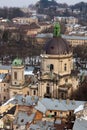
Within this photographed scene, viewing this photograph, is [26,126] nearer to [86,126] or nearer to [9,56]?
[86,126]

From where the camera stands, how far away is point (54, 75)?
5688 cm

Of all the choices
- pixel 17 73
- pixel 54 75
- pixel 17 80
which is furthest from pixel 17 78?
pixel 54 75

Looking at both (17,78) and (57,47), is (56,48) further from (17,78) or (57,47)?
(17,78)

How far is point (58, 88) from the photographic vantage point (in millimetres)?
56656

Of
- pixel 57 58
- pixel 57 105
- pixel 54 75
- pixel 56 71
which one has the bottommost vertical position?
pixel 57 105

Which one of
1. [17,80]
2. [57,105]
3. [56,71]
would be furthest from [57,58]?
[57,105]

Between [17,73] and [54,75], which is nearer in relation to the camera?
[54,75]

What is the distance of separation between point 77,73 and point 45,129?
696 inches

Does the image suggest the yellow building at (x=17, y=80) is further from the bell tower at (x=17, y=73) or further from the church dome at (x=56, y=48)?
the church dome at (x=56, y=48)

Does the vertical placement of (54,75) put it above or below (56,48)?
below

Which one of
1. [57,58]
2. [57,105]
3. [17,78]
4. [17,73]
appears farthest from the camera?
[17,78]

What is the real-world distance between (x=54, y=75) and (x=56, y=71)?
0.66 m

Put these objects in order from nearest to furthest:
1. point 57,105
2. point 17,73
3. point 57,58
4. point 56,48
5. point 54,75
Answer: point 57,105 < point 57,58 < point 54,75 < point 56,48 < point 17,73

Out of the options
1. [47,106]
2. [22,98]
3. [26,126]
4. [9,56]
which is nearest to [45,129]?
[26,126]
